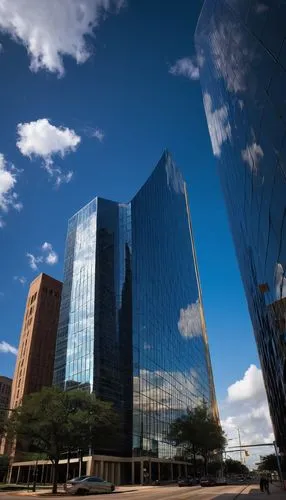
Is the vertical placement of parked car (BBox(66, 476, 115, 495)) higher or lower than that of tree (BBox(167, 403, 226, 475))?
lower

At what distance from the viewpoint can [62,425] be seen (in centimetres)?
3634

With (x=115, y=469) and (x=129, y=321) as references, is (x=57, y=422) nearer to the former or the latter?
(x=115, y=469)

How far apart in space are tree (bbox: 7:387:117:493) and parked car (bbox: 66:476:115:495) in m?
5.45

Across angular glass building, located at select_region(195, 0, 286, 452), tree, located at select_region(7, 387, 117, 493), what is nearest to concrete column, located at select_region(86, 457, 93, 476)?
tree, located at select_region(7, 387, 117, 493)

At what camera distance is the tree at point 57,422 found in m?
36.5

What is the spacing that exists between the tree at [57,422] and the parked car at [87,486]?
215 inches

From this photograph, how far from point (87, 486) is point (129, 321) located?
4568 centimetres

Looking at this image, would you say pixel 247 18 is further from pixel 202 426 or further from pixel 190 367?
pixel 190 367

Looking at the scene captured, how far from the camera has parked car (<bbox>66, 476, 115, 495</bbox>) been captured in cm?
2939

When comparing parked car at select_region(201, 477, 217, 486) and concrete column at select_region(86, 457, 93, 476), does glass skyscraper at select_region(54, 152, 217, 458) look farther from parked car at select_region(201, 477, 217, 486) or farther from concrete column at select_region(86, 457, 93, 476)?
parked car at select_region(201, 477, 217, 486)

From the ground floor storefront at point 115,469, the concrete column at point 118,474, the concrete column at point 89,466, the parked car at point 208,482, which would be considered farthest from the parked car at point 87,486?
the concrete column at point 118,474

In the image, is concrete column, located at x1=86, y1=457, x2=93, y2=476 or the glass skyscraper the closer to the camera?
concrete column, located at x1=86, y1=457, x2=93, y2=476

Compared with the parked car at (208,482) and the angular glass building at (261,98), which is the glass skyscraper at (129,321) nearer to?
the parked car at (208,482)

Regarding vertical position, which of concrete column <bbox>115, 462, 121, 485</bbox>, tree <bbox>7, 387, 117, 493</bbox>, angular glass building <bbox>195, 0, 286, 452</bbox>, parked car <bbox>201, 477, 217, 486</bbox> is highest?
angular glass building <bbox>195, 0, 286, 452</bbox>
